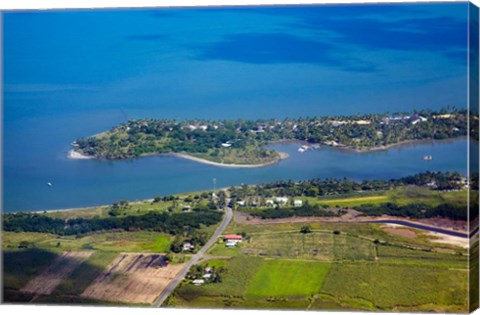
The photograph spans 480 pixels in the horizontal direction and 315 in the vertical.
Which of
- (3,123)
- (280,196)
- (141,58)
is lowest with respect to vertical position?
(280,196)

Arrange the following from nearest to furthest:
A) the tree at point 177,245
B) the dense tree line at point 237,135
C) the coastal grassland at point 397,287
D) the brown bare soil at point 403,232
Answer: the coastal grassland at point 397,287 → the brown bare soil at point 403,232 → the tree at point 177,245 → the dense tree line at point 237,135

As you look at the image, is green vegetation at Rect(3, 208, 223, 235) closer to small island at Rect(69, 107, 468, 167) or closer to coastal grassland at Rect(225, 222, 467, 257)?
coastal grassland at Rect(225, 222, 467, 257)

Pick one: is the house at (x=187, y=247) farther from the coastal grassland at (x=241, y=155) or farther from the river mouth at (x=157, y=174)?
the coastal grassland at (x=241, y=155)

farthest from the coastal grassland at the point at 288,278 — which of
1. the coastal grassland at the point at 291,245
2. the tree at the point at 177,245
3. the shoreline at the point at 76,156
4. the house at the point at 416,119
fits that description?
the shoreline at the point at 76,156

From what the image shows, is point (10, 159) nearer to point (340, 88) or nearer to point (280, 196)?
point (280, 196)

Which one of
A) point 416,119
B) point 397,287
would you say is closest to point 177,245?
point 397,287

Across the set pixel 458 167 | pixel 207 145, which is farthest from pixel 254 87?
pixel 458 167
